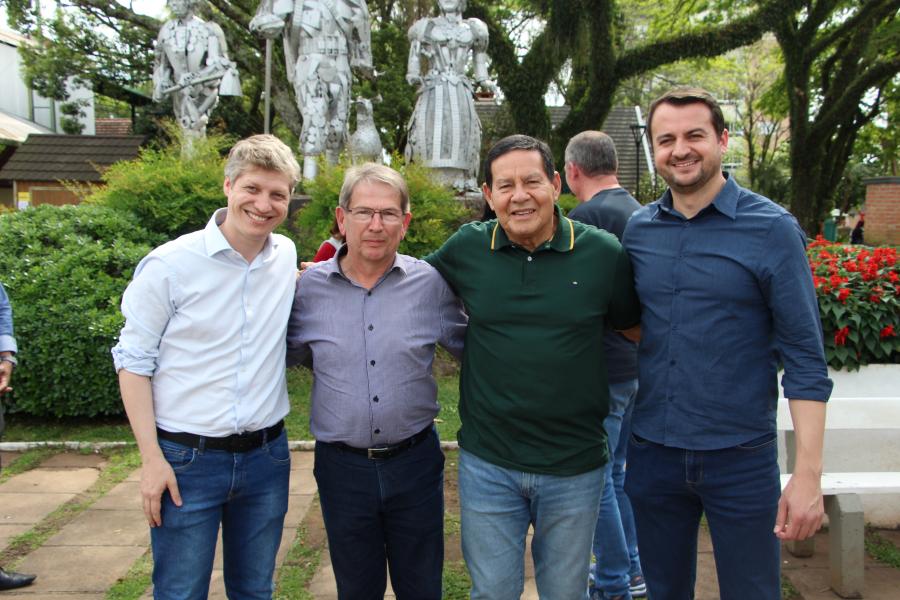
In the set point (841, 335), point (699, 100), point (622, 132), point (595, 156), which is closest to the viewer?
point (699, 100)

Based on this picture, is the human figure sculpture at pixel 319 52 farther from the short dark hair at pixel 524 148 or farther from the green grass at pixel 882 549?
the green grass at pixel 882 549

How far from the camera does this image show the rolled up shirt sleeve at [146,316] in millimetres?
2104

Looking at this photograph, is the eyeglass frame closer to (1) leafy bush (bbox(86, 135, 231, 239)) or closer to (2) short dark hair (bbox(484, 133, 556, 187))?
(2) short dark hair (bbox(484, 133, 556, 187))

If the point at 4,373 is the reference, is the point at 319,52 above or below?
above

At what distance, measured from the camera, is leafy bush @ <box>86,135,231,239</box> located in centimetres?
690

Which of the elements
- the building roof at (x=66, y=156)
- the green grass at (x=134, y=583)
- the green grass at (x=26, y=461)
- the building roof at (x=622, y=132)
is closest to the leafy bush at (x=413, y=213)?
the green grass at (x=26, y=461)

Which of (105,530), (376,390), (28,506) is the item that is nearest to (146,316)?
(376,390)

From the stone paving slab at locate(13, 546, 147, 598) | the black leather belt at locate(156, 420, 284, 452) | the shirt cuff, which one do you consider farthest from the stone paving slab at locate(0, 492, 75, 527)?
the black leather belt at locate(156, 420, 284, 452)

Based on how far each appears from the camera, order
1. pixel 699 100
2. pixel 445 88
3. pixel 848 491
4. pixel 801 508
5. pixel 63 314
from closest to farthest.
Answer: pixel 801 508 < pixel 699 100 < pixel 848 491 < pixel 63 314 < pixel 445 88

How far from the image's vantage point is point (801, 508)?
76.9 inches

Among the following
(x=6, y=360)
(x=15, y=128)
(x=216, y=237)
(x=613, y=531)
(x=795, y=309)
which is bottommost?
(x=613, y=531)

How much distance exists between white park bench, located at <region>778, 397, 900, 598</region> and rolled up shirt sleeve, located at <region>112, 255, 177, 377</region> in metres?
2.70

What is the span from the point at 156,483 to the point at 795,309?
187 centimetres

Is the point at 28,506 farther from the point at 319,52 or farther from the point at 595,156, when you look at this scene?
the point at 319,52
